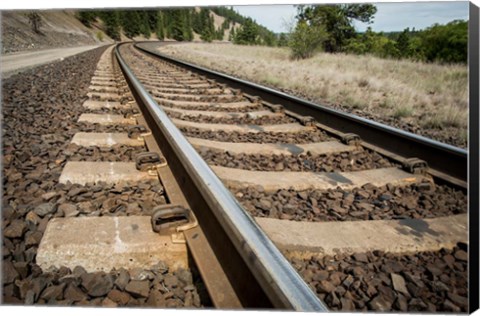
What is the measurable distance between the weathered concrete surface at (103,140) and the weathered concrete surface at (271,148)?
0.45 metres

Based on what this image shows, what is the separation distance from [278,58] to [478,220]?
12.2 m

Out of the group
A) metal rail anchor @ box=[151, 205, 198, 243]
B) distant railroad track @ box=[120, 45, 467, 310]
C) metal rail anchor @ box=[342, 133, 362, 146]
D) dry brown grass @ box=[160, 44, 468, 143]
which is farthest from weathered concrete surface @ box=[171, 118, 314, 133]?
metal rail anchor @ box=[151, 205, 198, 243]

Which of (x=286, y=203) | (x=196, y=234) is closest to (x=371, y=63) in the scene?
(x=286, y=203)

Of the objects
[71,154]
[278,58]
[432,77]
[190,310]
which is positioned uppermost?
[278,58]

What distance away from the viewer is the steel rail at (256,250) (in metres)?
1.08

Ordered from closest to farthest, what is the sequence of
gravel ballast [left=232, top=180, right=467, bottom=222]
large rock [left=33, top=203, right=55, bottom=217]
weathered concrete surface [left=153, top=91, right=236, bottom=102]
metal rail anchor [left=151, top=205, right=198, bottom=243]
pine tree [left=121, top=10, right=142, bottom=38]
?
metal rail anchor [left=151, top=205, right=198, bottom=243] < large rock [left=33, top=203, right=55, bottom=217] < gravel ballast [left=232, top=180, right=467, bottom=222] < weathered concrete surface [left=153, top=91, right=236, bottom=102] < pine tree [left=121, top=10, right=142, bottom=38]

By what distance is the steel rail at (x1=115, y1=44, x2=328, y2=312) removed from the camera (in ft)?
3.54

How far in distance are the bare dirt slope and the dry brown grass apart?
516cm

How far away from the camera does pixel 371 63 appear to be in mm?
10102

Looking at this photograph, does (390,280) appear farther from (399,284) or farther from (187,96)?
(187,96)

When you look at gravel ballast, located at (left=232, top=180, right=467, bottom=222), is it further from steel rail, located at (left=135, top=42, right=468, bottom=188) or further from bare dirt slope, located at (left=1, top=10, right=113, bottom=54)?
bare dirt slope, located at (left=1, top=10, right=113, bottom=54)

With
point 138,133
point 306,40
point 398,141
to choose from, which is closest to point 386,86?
point 398,141

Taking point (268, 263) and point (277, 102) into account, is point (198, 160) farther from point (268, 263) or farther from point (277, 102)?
point (277, 102)

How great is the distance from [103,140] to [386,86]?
5.75 metres
